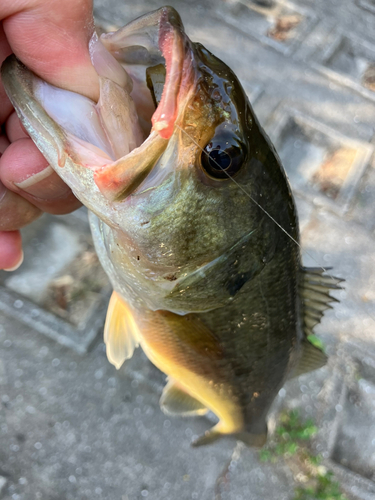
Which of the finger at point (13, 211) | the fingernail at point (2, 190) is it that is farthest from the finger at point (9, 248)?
the fingernail at point (2, 190)

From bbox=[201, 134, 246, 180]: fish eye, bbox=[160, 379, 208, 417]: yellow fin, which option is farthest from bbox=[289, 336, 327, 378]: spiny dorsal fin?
bbox=[201, 134, 246, 180]: fish eye

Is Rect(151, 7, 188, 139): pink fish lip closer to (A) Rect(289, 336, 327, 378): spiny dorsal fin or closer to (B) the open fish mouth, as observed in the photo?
(B) the open fish mouth

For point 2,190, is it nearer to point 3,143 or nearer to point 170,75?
point 3,143

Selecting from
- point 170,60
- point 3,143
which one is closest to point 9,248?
point 3,143

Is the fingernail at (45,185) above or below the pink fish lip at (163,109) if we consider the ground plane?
below

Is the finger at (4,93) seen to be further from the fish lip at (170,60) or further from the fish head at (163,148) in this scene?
the fish lip at (170,60)
